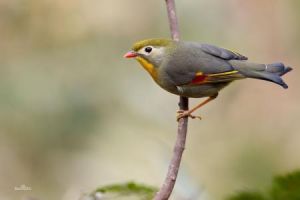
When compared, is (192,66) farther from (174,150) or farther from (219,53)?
(174,150)

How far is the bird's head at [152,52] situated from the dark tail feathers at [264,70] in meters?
0.39

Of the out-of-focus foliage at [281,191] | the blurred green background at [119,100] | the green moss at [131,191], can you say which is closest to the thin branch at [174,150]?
the green moss at [131,191]

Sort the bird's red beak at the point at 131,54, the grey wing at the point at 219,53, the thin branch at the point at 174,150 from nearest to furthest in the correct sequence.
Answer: the thin branch at the point at 174,150
the bird's red beak at the point at 131,54
the grey wing at the point at 219,53

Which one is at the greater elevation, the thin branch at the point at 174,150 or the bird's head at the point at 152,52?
the bird's head at the point at 152,52

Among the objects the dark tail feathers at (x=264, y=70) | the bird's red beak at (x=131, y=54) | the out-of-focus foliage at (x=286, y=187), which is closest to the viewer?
the out-of-focus foliage at (x=286, y=187)

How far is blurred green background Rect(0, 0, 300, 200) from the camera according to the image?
573 cm

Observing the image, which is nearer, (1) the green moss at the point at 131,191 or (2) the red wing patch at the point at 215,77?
(1) the green moss at the point at 131,191

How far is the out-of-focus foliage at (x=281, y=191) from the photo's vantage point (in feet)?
5.08

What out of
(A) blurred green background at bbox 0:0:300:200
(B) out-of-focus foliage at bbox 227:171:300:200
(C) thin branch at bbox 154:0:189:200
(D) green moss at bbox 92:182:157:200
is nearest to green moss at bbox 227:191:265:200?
(B) out-of-focus foliage at bbox 227:171:300:200

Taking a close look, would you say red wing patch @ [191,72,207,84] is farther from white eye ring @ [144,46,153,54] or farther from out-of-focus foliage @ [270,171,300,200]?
out-of-focus foliage @ [270,171,300,200]

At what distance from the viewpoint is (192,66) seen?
139 inches

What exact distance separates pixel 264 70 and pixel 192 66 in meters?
0.40

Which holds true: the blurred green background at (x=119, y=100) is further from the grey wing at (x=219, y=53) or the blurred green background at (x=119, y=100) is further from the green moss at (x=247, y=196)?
the green moss at (x=247, y=196)

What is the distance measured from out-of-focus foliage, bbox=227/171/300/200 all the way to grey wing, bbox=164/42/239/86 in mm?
1898
